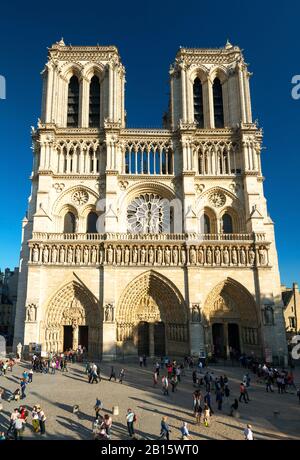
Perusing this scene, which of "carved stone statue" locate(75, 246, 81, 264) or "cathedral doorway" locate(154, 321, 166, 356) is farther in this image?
"cathedral doorway" locate(154, 321, 166, 356)

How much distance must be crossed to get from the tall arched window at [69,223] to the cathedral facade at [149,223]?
9 cm

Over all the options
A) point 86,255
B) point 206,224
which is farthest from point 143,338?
point 206,224

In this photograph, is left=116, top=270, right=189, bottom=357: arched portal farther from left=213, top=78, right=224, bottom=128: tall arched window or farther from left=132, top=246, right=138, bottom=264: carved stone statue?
left=213, top=78, right=224, bottom=128: tall arched window

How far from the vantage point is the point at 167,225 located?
30.3 meters

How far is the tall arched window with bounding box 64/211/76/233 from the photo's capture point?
3030cm

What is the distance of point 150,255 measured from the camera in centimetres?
2731

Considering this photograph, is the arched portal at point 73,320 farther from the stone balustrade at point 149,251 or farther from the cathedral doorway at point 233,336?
the cathedral doorway at point 233,336

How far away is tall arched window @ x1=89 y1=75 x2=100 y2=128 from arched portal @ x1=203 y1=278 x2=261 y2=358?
62.4 ft

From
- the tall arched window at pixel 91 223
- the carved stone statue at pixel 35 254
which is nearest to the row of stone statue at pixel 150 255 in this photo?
the carved stone statue at pixel 35 254

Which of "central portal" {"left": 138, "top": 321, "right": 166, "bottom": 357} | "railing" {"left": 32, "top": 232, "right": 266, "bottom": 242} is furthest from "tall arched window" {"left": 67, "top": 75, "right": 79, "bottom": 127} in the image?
"central portal" {"left": 138, "top": 321, "right": 166, "bottom": 357}

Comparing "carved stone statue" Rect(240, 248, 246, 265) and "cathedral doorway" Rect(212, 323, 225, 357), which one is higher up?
"carved stone statue" Rect(240, 248, 246, 265)

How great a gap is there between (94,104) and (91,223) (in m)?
12.2

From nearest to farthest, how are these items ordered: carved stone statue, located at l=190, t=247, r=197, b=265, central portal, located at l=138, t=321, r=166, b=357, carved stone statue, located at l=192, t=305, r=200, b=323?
carved stone statue, located at l=192, t=305, r=200, b=323 → carved stone statue, located at l=190, t=247, r=197, b=265 → central portal, located at l=138, t=321, r=166, b=357
